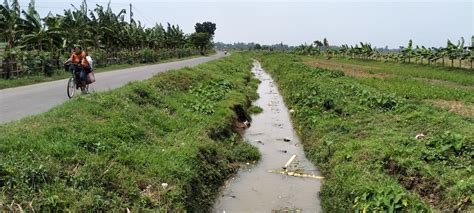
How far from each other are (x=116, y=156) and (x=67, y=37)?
2496 centimetres

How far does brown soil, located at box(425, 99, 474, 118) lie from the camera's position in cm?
1430

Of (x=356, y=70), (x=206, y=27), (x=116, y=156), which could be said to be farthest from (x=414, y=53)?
(x=206, y=27)

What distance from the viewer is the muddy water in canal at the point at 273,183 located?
9.30m

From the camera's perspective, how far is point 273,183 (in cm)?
1081

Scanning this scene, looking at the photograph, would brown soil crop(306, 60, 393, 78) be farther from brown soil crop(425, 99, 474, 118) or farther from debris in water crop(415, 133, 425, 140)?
debris in water crop(415, 133, 425, 140)

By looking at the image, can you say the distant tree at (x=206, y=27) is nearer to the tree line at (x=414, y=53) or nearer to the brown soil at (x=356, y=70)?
the tree line at (x=414, y=53)

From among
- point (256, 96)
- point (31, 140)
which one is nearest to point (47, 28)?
point (256, 96)

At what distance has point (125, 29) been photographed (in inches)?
1832

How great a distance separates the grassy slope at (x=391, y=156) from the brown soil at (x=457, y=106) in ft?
3.58

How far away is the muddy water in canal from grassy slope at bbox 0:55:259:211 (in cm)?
43

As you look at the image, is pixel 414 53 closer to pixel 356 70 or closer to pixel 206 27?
pixel 356 70

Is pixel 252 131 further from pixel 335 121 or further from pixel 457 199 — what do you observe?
pixel 457 199

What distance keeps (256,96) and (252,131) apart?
10740 millimetres

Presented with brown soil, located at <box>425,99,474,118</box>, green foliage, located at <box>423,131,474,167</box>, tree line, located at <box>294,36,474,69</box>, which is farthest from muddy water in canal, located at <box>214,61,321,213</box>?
tree line, located at <box>294,36,474,69</box>
